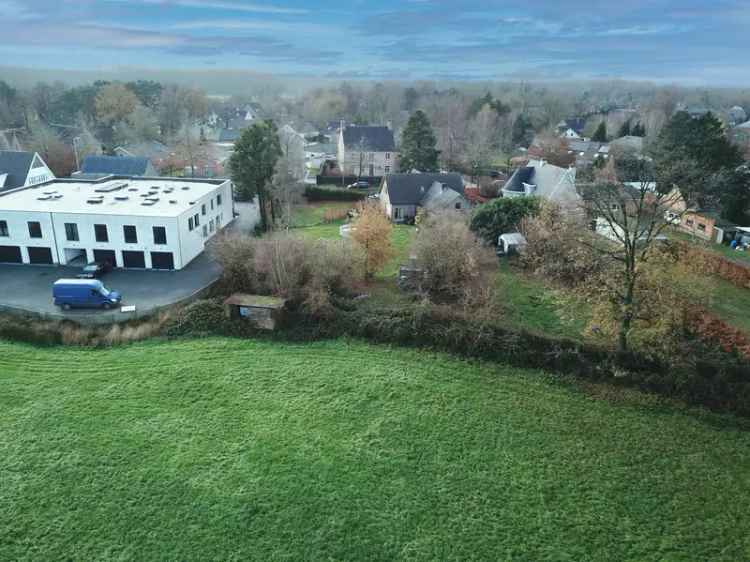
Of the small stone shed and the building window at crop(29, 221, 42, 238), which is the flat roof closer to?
the building window at crop(29, 221, 42, 238)

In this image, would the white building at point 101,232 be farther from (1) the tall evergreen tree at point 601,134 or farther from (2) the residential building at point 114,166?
(1) the tall evergreen tree at point 601,134

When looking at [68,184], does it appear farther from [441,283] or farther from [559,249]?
[559,249]

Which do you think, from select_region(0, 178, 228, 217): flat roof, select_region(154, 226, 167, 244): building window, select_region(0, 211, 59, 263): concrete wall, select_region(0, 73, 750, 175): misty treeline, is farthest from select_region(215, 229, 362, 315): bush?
select_region(0, 73, 750, 175): misty treeline

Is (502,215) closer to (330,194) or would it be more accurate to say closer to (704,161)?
(704,161)

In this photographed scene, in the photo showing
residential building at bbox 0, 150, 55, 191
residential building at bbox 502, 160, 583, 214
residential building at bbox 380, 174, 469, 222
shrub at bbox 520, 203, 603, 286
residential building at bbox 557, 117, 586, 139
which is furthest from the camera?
residential building at bbox 557, 117, 586, 139

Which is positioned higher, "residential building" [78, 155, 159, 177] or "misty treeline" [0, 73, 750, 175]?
"misty treeline" [0, 73, 750, 175]

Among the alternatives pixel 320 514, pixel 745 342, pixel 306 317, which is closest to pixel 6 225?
pixel 306 317
